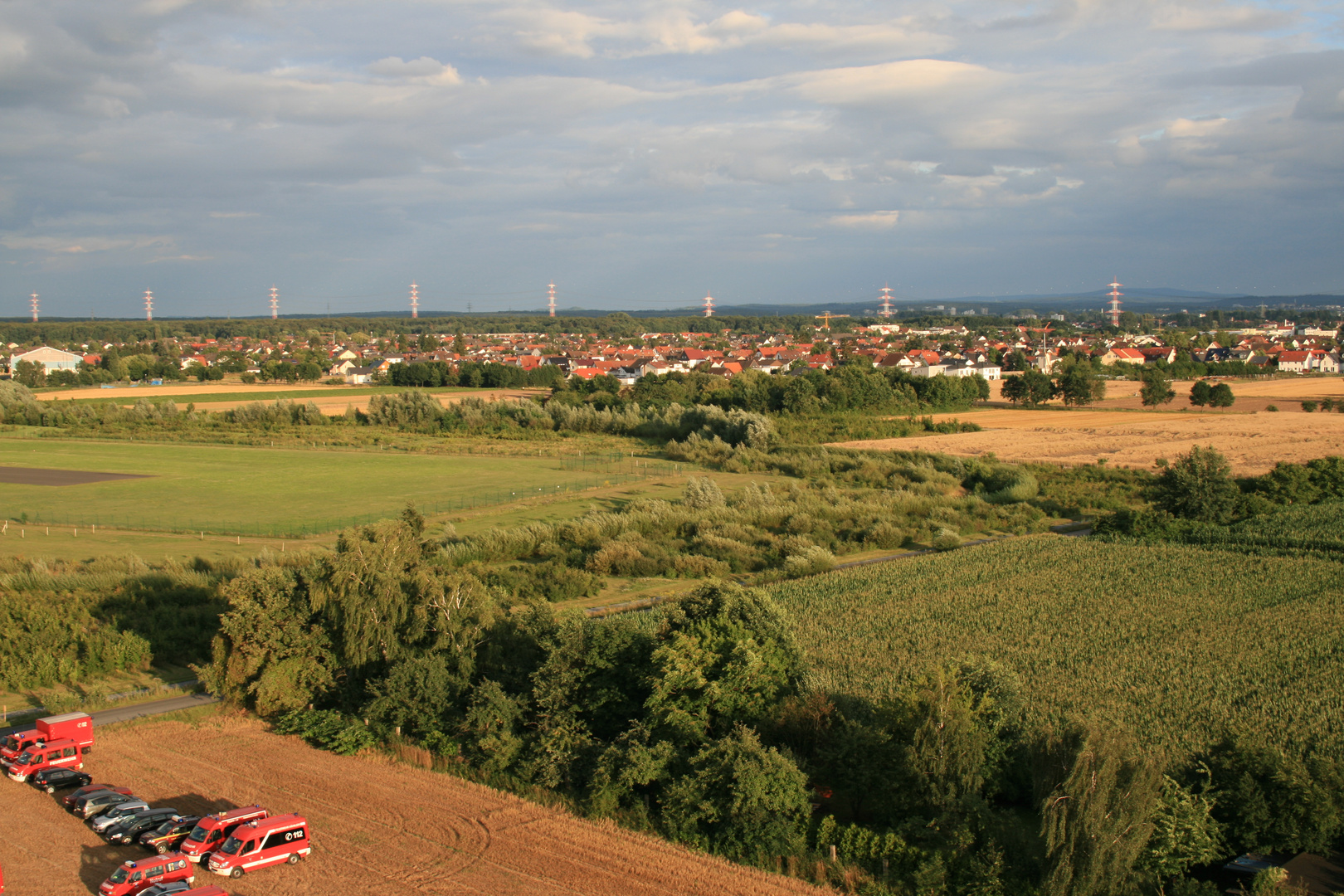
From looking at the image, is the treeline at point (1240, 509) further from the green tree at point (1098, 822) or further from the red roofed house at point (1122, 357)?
the red roofed house at point (1122, 357)

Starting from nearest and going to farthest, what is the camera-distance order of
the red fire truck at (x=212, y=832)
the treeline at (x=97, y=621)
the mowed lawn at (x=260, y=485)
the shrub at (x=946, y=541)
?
the red fire truck at (x=212, y=832) < the treeline at (x=97, y=621) < the shrub at (x=946, y=541) < the mowed lawn at (x=260, y=485)

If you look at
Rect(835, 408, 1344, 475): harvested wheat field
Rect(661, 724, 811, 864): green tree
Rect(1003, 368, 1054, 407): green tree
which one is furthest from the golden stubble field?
Rect(661, 724, 811, 864): green tree

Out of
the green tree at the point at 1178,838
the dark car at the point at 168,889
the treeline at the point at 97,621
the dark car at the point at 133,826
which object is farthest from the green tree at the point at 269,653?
the green tree at the point at 1178,838

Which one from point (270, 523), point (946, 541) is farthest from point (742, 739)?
point (270, 523)

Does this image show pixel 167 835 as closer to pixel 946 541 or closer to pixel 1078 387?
pixel 946 541

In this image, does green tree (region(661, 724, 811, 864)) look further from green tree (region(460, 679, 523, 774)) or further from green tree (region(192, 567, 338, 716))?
green tree (region(192, 567, 338, 716))

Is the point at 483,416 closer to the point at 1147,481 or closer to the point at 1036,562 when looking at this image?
the point at 1147,481
